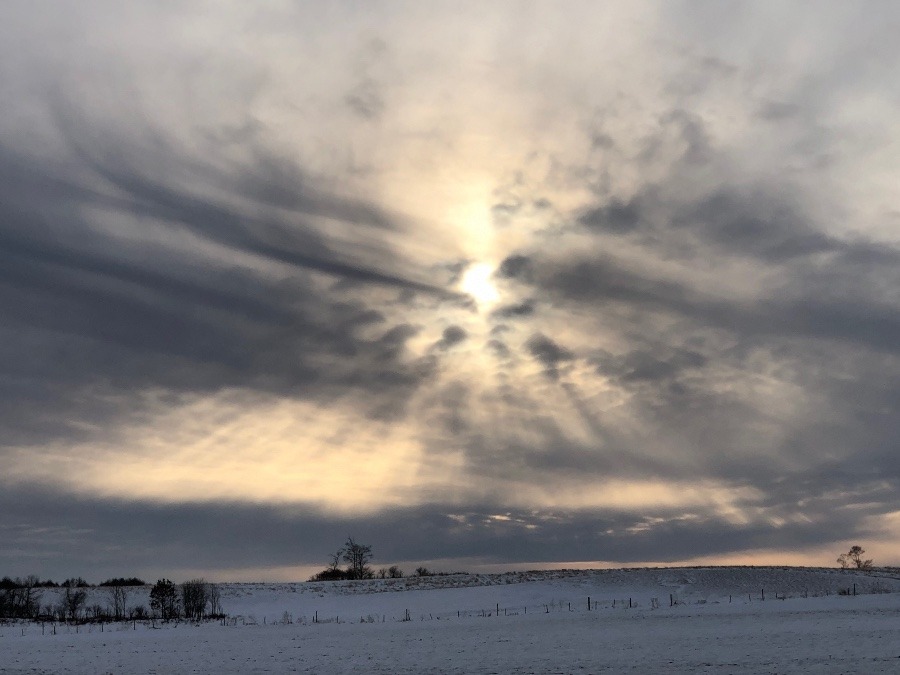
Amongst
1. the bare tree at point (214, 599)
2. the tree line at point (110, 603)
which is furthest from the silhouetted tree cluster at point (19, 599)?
A: the bare tree at point (214, 599)

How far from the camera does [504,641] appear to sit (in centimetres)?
5762

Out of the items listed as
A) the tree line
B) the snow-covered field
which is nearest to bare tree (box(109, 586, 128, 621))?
the tree line

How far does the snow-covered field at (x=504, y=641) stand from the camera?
140ft

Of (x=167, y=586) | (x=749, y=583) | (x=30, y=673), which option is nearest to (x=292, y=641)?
(x=30, y=673)

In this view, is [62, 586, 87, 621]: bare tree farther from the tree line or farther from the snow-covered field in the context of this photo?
the snow-covered field

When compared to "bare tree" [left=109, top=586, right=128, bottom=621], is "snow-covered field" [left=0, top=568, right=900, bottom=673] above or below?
above

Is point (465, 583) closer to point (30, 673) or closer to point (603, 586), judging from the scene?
point (603, 586)

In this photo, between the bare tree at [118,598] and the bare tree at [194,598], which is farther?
the bare tree at [118,598]

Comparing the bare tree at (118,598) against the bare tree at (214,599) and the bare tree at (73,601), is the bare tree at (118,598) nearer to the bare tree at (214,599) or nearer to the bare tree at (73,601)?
the bare tree at (73,601)

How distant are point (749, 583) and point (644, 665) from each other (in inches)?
4020

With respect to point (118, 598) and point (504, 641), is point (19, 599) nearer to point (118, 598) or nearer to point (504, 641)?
point (118, 598)

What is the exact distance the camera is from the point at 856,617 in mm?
69250

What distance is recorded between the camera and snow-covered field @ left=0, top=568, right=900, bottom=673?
4281 cm

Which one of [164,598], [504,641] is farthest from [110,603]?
[504,641]
